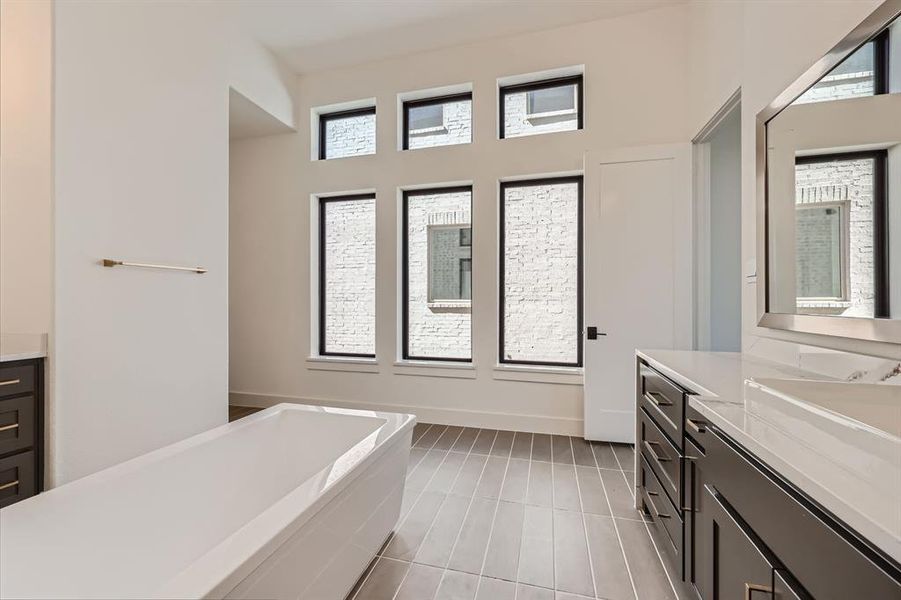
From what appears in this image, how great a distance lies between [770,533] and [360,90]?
13.4 ft

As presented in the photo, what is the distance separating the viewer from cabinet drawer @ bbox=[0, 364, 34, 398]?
1655 mm

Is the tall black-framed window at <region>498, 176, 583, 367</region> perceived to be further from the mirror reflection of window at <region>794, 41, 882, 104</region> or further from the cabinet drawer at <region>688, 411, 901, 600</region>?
the cabinet drawer at <region>688, 411, 901, 600</region>

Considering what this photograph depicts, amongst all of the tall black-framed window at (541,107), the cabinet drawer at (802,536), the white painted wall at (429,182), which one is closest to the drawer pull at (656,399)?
the cabinet drawer at (802,536)

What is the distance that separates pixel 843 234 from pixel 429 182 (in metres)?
2.78

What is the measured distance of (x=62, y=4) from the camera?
1.84 metres

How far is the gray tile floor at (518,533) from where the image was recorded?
1.51 metres

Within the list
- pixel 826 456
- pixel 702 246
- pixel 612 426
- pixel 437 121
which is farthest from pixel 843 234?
pixel 437 121

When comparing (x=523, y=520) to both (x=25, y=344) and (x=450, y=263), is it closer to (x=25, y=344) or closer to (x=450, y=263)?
(x=450, y=263)

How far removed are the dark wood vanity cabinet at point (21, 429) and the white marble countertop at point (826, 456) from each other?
2682 millimetres

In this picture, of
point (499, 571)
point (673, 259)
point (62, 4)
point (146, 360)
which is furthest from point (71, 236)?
point (673, 259)

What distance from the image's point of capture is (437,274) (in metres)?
3.61

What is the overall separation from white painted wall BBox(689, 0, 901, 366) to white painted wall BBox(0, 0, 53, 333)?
129 inches

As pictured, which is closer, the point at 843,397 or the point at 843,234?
the point at 843,397

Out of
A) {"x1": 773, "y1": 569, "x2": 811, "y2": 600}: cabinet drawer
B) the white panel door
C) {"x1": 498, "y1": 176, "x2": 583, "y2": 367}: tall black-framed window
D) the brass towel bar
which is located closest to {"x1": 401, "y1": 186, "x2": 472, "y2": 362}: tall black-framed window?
{"x1": 498, "y1": 176, "x2": 583, "y2": 367}: tall black-framed window
